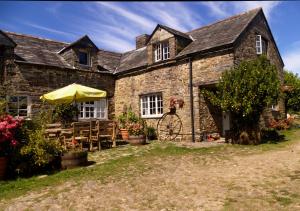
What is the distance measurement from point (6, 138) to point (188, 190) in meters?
5.49

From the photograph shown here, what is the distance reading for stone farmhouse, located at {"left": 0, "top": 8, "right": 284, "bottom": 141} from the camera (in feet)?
50.5

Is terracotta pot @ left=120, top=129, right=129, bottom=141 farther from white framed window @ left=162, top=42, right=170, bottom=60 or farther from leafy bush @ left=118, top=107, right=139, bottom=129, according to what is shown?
white framed window @ left=162, top=42, right=170, bottom=60

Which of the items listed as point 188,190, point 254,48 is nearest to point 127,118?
point 254,48

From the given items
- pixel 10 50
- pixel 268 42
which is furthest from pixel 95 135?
pixel 268 42

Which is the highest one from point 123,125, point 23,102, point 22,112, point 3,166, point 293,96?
point 293,96

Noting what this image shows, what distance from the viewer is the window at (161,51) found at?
1791cm

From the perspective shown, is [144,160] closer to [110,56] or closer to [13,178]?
[13,178]

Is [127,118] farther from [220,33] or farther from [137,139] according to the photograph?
[220,33]

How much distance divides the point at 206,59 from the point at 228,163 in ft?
23.8

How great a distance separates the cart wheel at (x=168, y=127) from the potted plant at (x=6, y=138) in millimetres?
9255

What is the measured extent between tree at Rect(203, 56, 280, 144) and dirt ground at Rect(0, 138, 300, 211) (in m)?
3.46

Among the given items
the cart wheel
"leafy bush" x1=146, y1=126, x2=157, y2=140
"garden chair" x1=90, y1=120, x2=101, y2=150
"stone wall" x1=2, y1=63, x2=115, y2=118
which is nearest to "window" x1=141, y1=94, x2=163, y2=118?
the cart wheel

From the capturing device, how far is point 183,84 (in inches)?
641

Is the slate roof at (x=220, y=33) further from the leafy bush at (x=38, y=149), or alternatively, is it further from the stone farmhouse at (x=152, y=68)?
the leafy bush at (x=38, y=149)
